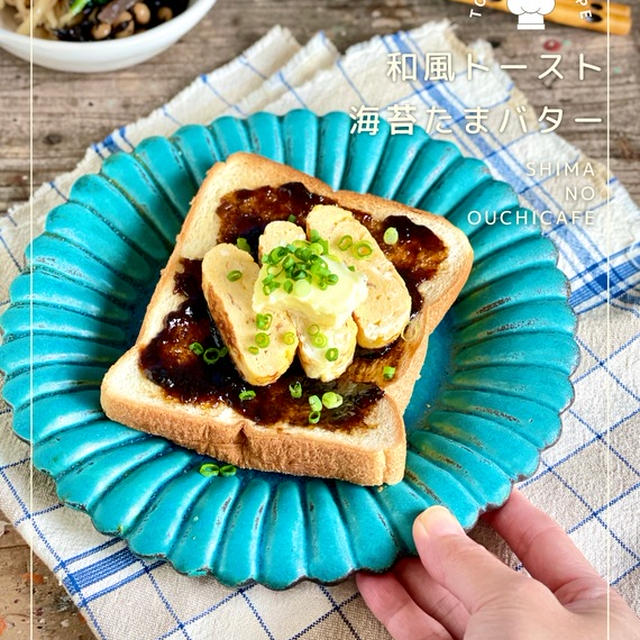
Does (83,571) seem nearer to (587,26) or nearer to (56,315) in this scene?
(56,315)

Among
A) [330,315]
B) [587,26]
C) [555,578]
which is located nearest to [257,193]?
[330,315]

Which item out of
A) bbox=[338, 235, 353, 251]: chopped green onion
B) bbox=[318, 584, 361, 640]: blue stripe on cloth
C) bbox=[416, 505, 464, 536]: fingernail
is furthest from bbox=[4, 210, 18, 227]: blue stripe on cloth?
bbox=[416, 505, 464, 536]: fingernail

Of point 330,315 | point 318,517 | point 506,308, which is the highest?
point 330,315

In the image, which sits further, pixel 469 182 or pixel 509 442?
→ pixel 469 182

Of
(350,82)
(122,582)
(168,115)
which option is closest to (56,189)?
(168,115)

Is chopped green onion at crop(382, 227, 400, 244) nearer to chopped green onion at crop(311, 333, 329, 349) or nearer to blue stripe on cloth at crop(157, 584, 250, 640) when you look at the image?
chopped green onion at crop(311, 333, 329, 349)

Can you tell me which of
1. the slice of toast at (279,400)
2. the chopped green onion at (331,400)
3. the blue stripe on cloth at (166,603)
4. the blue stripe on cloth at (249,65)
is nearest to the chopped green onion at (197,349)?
the slice of toast at (279,400)

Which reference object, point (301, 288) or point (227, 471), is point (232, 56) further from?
point (227, 471)
